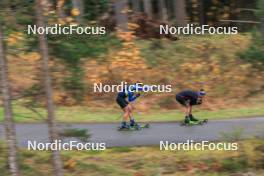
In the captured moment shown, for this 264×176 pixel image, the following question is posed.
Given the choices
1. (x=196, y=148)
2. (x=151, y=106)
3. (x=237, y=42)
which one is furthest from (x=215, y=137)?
(x=237, y=42)

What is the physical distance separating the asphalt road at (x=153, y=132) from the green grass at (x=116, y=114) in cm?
110

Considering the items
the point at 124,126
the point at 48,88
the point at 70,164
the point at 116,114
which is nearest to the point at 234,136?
the point at 124,126

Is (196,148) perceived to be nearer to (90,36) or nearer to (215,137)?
(215,137)

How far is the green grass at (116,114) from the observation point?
19281 millimetres

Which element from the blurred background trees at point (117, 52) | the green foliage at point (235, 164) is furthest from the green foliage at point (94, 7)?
the green foliage at point (235, 164)

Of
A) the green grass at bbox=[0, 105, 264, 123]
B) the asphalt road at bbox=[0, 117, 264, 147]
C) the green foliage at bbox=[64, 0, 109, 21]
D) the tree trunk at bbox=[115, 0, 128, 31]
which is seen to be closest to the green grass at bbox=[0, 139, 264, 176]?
the asphalt road at bbox=[0, 117, 264, 147]

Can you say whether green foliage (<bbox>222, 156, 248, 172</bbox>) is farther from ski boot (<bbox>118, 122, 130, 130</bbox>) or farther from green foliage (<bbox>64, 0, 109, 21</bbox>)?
green foliage (<bbox>64, 0, 109, 21</bbox>)

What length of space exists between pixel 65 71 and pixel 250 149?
4.56 metres

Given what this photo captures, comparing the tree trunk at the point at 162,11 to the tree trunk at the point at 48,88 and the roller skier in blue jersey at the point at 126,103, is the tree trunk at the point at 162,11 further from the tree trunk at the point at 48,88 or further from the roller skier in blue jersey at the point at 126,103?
the tree trunk at the point at 48,88

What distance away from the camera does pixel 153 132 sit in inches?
679

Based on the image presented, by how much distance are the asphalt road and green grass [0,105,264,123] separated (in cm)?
110

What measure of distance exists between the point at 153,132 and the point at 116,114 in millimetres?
4204

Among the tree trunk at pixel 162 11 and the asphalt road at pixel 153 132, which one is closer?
the asphalt road at pixel 153 132

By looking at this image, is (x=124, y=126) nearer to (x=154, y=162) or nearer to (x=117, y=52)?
(x=154, y=162)
